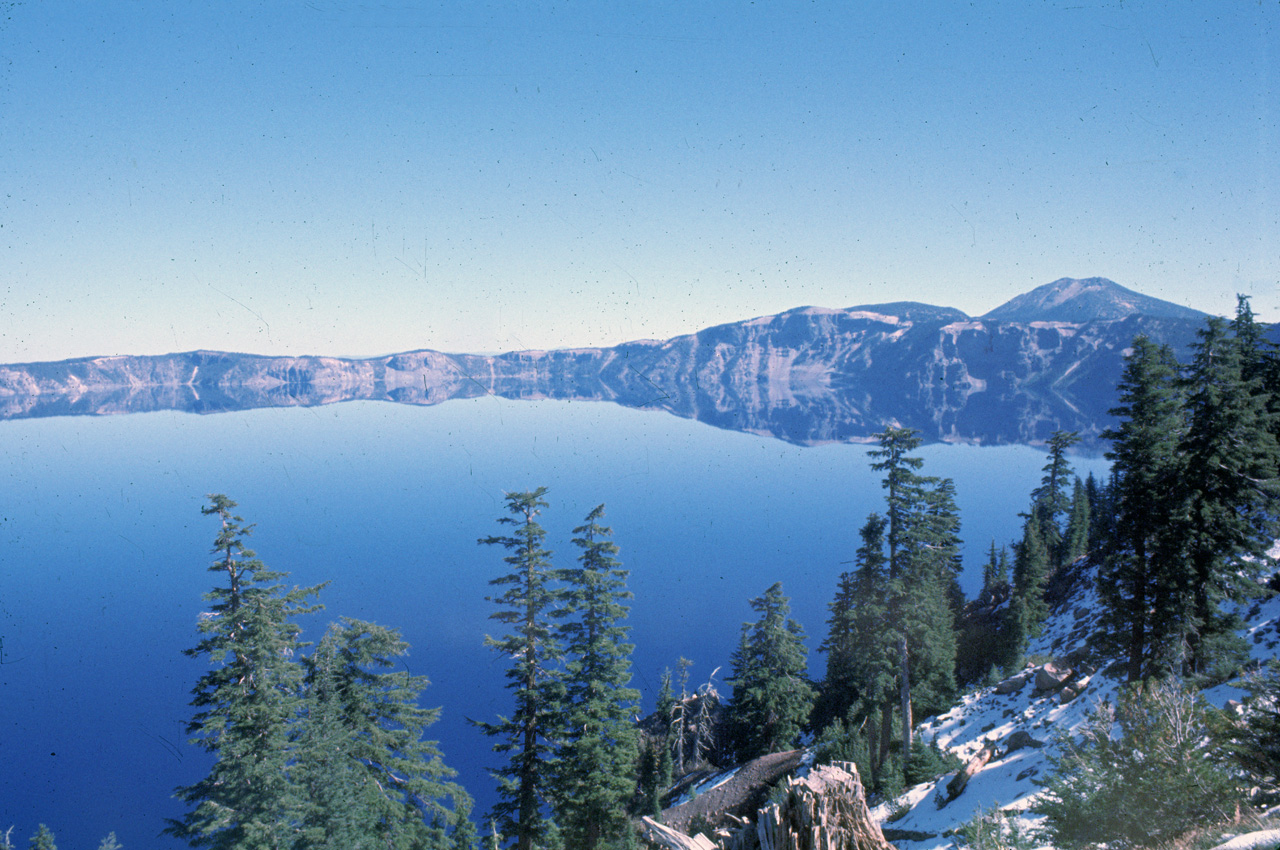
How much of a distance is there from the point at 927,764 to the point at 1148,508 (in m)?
10.3

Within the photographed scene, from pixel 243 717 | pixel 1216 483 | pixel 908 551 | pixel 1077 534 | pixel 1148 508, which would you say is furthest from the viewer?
pixel 1077 534

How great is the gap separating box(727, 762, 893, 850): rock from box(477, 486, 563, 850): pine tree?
12957mm

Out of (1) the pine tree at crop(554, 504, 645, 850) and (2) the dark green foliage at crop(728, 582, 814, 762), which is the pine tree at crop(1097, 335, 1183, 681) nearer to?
(2) the dark green foliage at crop(728, 582, 814, 762)

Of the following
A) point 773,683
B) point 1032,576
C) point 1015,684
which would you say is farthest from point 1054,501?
point 773,683

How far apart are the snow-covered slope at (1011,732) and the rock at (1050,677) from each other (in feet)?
0.21

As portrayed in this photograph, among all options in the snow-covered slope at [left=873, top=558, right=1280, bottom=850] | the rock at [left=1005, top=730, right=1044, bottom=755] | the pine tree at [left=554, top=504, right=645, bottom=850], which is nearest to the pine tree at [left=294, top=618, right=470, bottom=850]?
the pine tree at [left=554, top=504, right=645, bottom=850]

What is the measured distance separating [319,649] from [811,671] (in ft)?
143

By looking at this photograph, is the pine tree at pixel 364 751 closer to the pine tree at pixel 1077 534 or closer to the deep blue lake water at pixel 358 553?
the deep blue lake water at pixel 358 553

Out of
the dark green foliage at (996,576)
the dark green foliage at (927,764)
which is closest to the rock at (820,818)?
the dark green foliage at (927,764)

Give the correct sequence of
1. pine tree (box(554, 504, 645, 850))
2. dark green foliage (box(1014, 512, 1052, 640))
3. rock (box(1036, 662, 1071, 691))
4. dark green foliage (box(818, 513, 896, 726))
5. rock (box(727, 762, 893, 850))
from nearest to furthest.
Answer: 1. rock (box(727, 762, 893, 850))
2. pine tree (box(554, 504, 645, 850))
3. dark green foliage (box(818, 513, 896, 726))
4. rock (box(1036, 662, 1071, 691))
5. dark green foliage (box(1014, 512, 1052, 640))

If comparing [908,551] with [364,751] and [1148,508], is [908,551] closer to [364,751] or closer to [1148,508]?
[1148,508]

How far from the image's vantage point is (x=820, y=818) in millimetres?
5641

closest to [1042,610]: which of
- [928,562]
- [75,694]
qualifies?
[928,562]

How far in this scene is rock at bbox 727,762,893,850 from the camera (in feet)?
18.5
